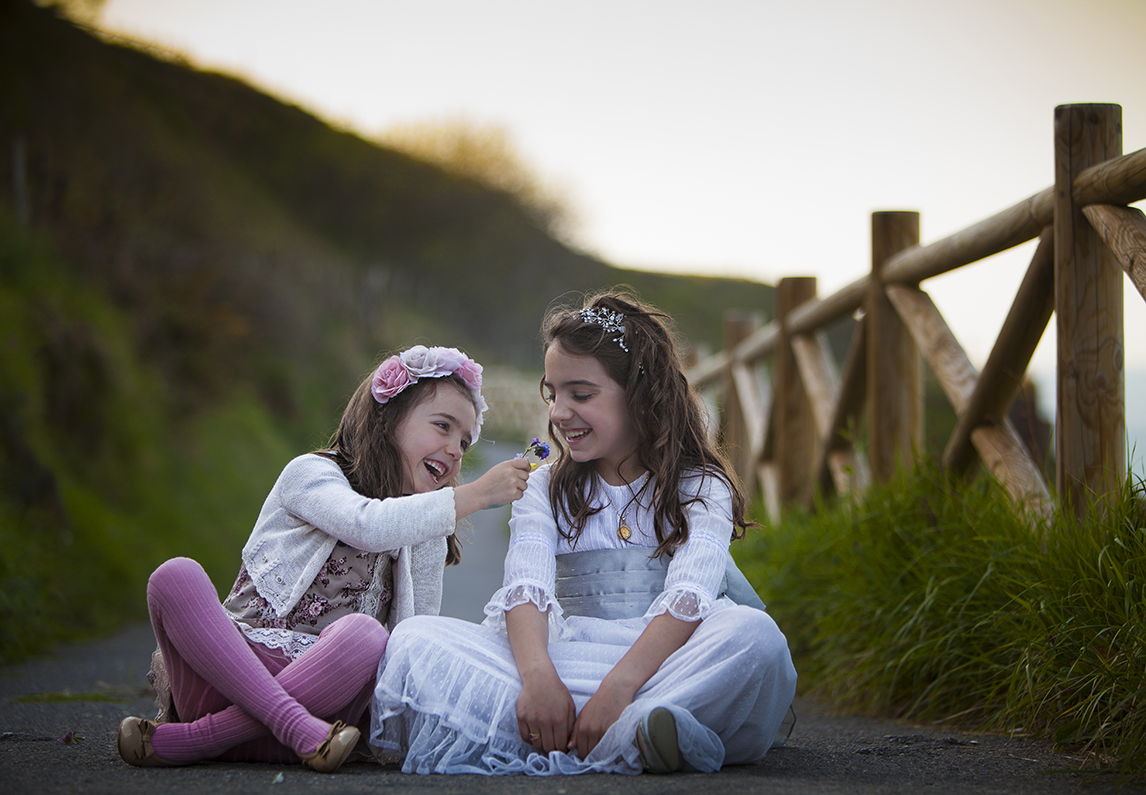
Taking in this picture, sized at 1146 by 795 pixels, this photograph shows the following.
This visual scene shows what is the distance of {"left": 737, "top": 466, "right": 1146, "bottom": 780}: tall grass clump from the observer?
2115 millimetres

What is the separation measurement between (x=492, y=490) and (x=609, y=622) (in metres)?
0.42

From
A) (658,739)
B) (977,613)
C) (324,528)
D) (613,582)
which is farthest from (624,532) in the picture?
(977,613)

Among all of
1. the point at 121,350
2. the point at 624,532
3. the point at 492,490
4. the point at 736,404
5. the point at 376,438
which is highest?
the point at 121,350

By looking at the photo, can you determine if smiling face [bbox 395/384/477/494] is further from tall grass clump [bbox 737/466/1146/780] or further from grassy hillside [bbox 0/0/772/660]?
grassy hillside [bbox 0/0/772/660]

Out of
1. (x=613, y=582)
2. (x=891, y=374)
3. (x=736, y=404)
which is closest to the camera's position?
(x=613, y=582)

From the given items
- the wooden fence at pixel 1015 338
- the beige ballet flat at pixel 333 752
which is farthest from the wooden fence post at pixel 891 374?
the beige ballet flat at pixel 333 752

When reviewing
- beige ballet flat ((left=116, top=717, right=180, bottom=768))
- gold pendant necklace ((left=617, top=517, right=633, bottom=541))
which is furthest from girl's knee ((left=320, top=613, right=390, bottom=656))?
gold pendant necklace ((left=617, top=517, right=633, bottom=541))

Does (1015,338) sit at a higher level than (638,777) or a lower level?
higher

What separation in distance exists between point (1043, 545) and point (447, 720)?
5.15ft

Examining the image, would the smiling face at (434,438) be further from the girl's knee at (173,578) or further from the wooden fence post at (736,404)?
the wooden fence post at (736,404)

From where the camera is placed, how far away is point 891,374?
391cm

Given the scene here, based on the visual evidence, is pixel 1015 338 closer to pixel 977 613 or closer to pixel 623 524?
pixel 977 613

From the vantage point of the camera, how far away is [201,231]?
988 centimetres

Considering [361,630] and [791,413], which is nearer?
[361,630]
